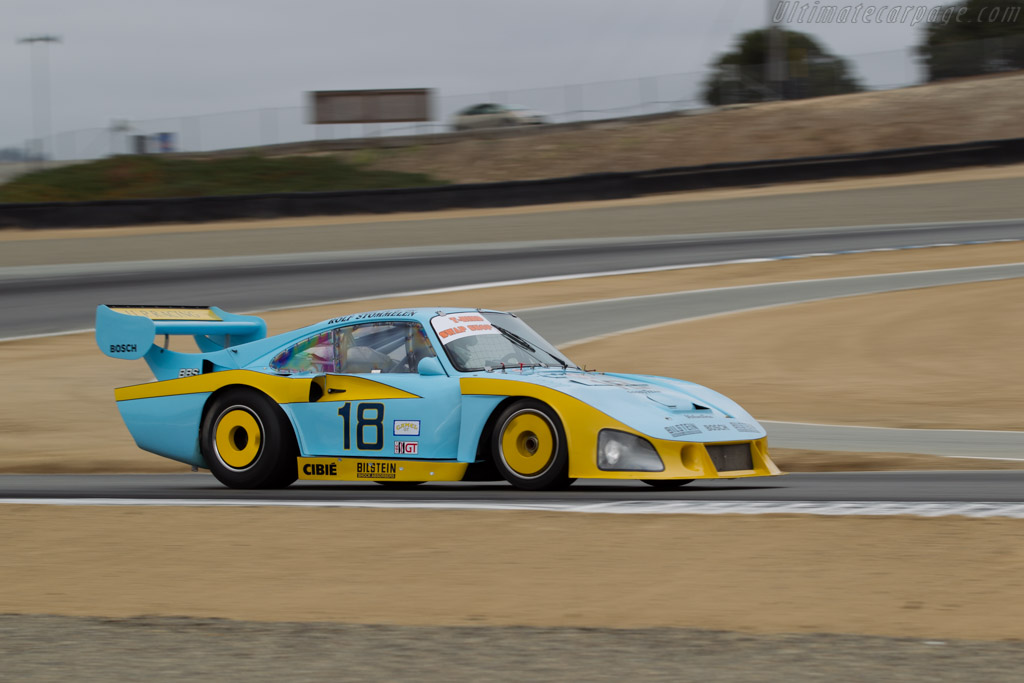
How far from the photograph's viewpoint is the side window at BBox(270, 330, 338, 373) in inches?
337

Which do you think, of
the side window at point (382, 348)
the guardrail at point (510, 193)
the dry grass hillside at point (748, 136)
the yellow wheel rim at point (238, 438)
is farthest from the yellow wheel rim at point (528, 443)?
the dry grass hillside at point (748, 136)

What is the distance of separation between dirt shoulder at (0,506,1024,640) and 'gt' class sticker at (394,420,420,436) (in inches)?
32.2

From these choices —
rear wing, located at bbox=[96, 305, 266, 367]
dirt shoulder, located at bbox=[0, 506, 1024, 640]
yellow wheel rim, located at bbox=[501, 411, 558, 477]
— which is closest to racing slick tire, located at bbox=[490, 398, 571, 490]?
yellow wheel rim, located at bbox=[501, 411, 558, 477]

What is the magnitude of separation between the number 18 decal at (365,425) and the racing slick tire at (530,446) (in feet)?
2.59

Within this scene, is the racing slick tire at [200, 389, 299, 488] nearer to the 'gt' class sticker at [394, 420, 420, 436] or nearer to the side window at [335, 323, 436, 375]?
the side window at [335, 323, 436, 375]

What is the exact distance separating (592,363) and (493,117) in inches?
1372

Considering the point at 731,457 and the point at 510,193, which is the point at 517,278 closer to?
the point at 510,193

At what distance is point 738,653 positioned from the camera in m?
4.35

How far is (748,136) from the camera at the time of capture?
4153cm

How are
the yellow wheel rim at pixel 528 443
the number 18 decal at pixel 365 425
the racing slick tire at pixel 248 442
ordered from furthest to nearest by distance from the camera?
the racing slick tire at pixel 248 442, the number 18 decal at pixel 365 425, the yellow wheel rim at pixel 528 443

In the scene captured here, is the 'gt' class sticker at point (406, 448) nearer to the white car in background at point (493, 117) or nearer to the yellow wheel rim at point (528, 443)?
the yellow wheel rim at point (528, 443)

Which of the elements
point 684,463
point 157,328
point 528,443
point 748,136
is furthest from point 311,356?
point 748,136

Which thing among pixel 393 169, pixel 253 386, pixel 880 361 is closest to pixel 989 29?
pixel 393 169

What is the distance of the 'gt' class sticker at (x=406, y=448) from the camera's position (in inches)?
318
